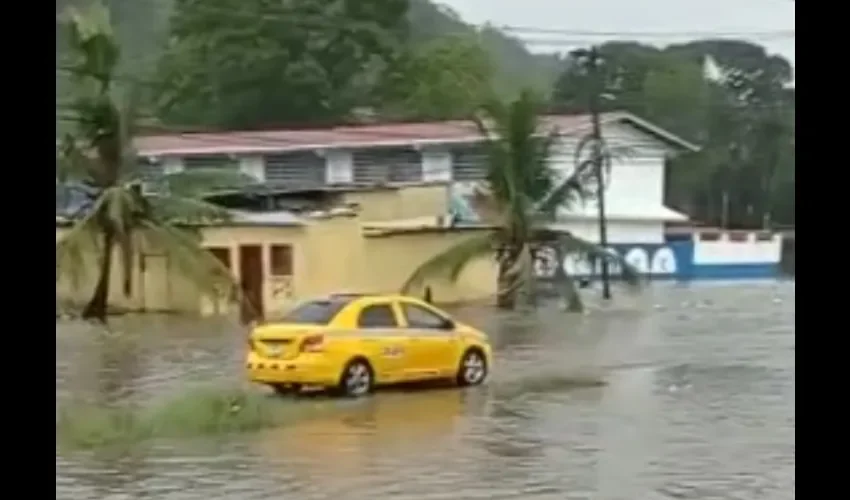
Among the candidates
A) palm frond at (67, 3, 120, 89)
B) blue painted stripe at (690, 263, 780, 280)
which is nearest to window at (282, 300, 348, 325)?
palm frond at (67, 3, 120, 89)

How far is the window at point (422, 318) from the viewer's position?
1925 mm

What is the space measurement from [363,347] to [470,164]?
340 millimetres

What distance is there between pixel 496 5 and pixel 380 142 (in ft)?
0.91

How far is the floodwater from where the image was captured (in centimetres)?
176

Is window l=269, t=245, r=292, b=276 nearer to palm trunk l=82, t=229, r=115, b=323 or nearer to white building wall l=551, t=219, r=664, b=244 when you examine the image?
palm trunk l=82, t=229, r=115, b=323

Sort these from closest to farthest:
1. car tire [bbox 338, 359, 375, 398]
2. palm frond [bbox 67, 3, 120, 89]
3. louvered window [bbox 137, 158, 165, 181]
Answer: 1. palm frond [bbox 67, 3, 120, 89]
2. louvered window [bbox 137, 158, 165, 181]
3. car tire [bbox 338, 359, 375, 398]

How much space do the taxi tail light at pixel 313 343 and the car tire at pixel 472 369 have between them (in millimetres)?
223

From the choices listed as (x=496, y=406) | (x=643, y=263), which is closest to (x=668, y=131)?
(x=643, y=263)

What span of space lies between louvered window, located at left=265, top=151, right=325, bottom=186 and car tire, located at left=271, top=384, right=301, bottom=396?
32 cm

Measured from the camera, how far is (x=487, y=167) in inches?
77.0

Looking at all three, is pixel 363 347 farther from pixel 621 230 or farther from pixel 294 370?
pixel 621 230

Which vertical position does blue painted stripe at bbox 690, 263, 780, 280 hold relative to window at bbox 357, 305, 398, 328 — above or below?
above

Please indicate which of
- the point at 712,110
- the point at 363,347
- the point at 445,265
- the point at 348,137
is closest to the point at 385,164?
the point at 348,137
